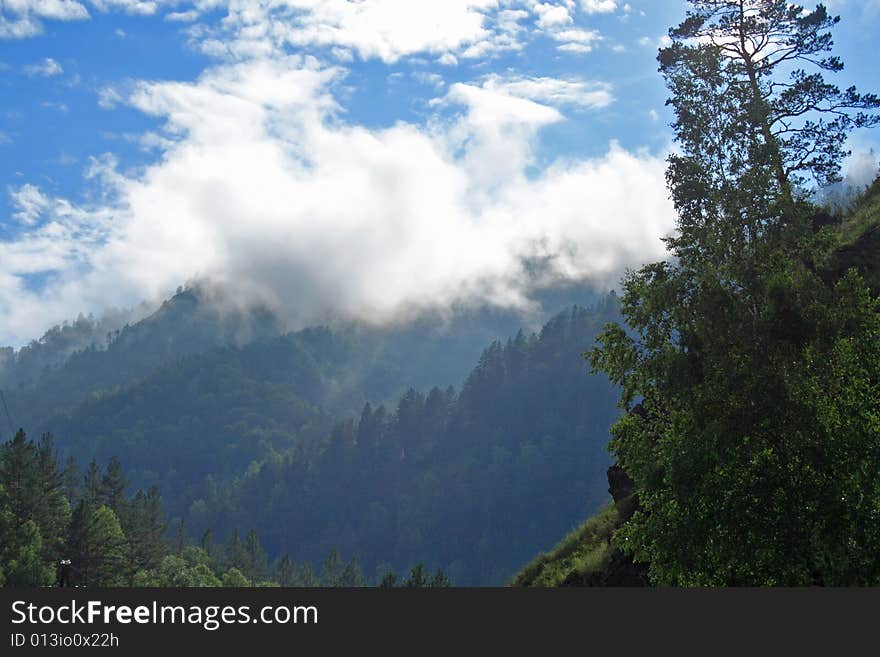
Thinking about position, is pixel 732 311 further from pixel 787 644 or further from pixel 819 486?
pixel 787 644

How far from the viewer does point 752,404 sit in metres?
18.3

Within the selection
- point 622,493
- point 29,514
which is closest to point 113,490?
point 29,514

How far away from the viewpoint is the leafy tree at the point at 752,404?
1722 cm

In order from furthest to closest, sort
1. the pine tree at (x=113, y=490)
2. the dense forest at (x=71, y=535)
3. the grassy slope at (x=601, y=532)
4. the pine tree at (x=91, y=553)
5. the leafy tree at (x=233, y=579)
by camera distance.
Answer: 1. the leafy tree at (x=233, y=579)
2. the pine tree at (x=113, y=490)
3. the pine tree at (x=91, y=553)
4. the dense forest at (x=71, y=535)
5. the grassy slope at (x=601, y=532)

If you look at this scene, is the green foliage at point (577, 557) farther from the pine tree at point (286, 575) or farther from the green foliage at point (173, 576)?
the pine tree at point (286, 575)

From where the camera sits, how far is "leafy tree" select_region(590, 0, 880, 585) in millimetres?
17219

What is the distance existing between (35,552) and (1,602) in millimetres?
Result: 84714

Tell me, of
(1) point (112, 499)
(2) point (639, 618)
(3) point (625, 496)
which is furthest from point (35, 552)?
(2) point (639, 618)

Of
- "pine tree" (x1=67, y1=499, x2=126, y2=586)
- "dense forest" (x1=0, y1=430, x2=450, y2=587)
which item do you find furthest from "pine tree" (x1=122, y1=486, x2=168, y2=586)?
"pine tree" (x1=67, y1=499, x2=126, y2=586)

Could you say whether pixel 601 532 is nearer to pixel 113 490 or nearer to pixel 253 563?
pixel 113 490

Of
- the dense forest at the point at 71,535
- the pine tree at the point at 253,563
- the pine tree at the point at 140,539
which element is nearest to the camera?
the dense forest at the point at 71,535

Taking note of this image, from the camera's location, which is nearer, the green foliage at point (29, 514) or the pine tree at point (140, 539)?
the green foliage at point (29, 514)

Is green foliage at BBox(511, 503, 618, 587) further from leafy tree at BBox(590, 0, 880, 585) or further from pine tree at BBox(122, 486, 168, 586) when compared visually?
pine tree at BBox(122, 486, 168, 586)

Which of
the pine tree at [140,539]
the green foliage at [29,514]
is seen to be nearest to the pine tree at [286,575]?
the pine tree at [140,539]
